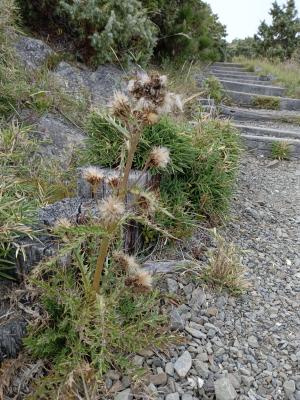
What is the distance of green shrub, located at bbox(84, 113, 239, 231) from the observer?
8.96 feet

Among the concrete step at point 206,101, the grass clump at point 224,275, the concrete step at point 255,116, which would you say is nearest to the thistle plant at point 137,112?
Answer: the grass clump at point 224,275

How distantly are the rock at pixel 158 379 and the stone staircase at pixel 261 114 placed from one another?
4.00 metres

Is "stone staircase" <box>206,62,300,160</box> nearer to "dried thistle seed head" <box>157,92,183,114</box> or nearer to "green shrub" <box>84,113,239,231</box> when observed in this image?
"green shrub" <box>84,113,239,231</box>

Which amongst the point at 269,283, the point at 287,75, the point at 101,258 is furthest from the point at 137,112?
the point at 287,75

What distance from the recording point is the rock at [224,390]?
1791 millimetres

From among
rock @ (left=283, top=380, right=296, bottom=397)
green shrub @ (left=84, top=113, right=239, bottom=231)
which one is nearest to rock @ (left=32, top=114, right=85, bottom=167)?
green shrub @ (left=84, top=113, right=239, bottom=231)

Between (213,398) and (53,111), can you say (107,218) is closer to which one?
(213,398)

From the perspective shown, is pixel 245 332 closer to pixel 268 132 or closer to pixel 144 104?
pixel 144 104

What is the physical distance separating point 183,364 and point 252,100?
6.83 meters

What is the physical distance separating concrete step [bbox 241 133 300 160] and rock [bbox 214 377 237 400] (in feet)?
12.8

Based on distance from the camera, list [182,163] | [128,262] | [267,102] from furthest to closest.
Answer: [267,102] → [182,163] → [128,262]

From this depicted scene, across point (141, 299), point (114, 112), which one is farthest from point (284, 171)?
point (114, 112)

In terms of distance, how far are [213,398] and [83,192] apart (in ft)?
4.25

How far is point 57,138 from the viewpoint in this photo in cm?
380
